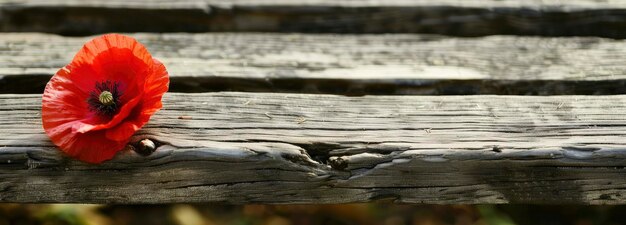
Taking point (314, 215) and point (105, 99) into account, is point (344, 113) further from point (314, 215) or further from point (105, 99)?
point (314, 215)

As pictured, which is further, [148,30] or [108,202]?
[148,30]

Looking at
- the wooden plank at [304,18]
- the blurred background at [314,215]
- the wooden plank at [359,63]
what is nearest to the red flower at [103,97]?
the wooden plank at [359,63]

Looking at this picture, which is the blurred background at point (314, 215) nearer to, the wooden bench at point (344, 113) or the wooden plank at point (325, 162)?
the wooden bench at point (344, 113)

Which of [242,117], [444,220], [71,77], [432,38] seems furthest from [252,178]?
[444,220]

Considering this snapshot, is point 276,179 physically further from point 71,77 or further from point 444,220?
point 444,220

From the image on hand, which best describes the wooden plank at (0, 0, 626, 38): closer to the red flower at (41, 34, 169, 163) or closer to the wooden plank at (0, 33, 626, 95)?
the wooden plank at (0, 33, 626, 95)

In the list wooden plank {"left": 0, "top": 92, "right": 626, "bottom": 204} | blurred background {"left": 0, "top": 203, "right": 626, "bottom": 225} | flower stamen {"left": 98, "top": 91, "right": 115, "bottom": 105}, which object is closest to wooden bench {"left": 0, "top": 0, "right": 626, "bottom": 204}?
wooden plank {"left": 0, "top": 92, "right": 626, "bottom": 204}
